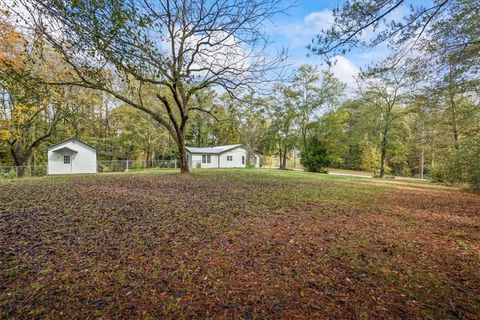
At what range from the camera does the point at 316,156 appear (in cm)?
2200

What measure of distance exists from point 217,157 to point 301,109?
11.6 meters

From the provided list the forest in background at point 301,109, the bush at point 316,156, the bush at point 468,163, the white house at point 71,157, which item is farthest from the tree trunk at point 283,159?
the white house at point 71,157

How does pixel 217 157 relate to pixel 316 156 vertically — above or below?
above

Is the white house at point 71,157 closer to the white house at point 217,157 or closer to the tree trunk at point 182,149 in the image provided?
the white house at point 217,157

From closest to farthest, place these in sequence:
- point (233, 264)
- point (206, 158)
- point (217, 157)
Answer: point (233, 264) < point (206, 158) < point (217, 157)

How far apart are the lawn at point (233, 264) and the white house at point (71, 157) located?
17449 millimetres

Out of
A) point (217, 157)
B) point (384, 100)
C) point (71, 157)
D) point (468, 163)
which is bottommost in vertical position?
point (468, 163)

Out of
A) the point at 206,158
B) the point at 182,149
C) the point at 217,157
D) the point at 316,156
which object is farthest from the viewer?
the point at 217,157

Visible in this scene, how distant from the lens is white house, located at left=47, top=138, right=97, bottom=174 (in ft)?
59.9

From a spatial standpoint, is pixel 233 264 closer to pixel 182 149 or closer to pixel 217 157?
pixel 182 149

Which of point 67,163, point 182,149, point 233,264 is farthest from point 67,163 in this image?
point 233,264

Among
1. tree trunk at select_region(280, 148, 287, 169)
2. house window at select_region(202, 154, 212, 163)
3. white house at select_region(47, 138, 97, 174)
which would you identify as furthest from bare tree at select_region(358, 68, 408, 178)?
white house at select_region(47, 138, 97, 174)

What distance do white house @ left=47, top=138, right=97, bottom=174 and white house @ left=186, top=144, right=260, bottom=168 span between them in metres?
9.87

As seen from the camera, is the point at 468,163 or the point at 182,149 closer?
the point at 468,163
